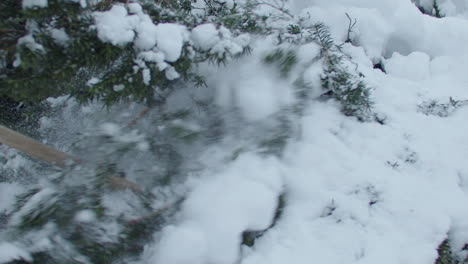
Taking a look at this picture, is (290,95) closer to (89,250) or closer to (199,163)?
(199,163)

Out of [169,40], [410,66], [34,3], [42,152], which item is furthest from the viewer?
[410,66]

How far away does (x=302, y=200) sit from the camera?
126 cm

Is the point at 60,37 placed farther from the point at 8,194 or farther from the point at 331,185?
the point at 331,185

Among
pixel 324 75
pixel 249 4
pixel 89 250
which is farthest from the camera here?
pixel 249 4

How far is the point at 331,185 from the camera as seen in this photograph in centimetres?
130

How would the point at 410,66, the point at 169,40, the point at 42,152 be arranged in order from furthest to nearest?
the point at 410,66, the point at 42,152, the point at 169,40

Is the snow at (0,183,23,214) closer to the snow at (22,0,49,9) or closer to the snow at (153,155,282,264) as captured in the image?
the snow at (153,155,282,264)

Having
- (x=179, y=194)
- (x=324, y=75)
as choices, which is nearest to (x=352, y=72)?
(x=324, y=75)

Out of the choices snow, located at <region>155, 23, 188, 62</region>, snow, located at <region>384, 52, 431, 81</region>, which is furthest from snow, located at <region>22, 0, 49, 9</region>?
snow, located at <region>384, 52, 431, 81</region>

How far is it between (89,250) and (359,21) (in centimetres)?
149

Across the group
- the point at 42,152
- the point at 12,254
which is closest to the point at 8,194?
the point at 42,152

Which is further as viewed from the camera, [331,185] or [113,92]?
[331,185]

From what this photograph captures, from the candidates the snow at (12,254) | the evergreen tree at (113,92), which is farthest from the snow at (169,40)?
the snow at (12,254)

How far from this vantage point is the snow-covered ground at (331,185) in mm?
1142
